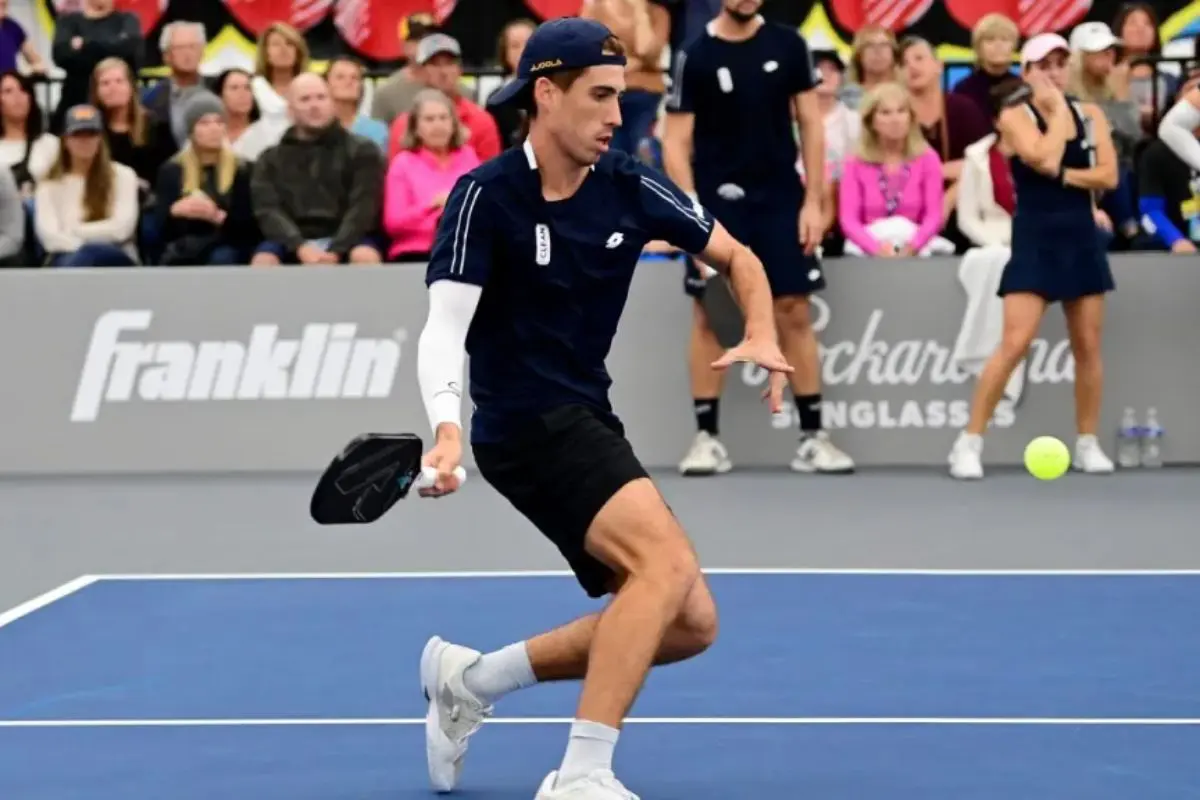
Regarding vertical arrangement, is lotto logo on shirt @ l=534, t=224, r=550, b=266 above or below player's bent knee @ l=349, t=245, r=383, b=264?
above

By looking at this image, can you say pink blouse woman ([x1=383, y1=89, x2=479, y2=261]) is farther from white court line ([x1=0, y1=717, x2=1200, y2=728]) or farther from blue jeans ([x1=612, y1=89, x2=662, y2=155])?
white court line ([x1=0, y1=717, x2=1200, y2=728])

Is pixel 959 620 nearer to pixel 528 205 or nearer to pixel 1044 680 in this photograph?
pixel 1044 680

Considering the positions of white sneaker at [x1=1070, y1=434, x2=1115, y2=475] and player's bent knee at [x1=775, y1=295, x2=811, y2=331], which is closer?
player's bent knee at [x1=775, y1=295, x2=811, y2=331]

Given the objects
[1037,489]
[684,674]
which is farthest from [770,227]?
[684,674]

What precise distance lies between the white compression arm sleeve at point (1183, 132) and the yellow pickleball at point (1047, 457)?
2053mm

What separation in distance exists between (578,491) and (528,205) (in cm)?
66

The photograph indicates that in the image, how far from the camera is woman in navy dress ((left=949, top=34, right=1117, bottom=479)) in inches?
401

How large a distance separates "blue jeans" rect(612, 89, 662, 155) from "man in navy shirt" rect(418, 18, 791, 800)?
22.0ft

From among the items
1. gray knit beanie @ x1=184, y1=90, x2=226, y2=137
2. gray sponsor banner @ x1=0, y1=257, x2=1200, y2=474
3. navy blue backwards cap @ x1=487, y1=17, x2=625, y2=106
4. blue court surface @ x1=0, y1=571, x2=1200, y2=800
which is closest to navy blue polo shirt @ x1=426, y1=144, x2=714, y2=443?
navy blue backwards cap @ x1=487, y1=17, x2=625, y2=106

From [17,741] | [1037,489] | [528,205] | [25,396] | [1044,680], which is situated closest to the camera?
[528,205]

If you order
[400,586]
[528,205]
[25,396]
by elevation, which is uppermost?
[528,205]

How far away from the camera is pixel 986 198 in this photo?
11.4 m

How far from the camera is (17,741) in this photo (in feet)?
18.0

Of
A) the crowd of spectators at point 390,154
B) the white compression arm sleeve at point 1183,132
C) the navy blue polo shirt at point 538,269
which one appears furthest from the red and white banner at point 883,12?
the navy blue polo shirt at point 538,269
